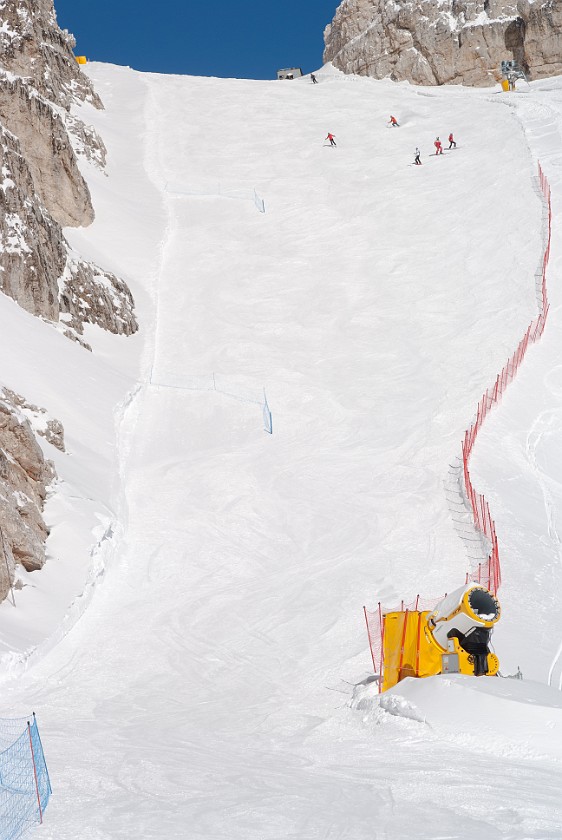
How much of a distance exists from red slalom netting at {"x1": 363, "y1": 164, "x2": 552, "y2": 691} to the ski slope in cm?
32

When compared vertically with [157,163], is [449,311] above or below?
below

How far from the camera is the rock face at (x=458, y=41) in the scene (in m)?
63.3

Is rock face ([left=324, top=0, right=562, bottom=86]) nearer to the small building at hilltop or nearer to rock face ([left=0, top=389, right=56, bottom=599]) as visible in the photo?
the small building at hilltop

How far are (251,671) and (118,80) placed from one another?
2191 inches

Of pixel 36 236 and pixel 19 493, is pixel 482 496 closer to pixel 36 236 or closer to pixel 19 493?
pixel 19 493

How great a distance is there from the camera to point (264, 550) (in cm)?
2086

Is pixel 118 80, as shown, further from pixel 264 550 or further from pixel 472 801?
pixel 472 801

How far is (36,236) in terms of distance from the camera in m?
30.4

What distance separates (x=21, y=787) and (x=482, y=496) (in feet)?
45.1

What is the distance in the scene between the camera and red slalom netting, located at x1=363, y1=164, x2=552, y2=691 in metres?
16.4

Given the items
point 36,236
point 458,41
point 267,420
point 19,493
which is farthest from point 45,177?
point 458,41

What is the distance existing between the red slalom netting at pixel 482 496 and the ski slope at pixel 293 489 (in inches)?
12.5

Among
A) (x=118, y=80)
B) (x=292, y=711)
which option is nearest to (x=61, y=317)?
(x=292, y=711)

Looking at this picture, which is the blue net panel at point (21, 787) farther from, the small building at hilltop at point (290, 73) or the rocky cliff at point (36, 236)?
the small building at hilltop at point (290, 73)
